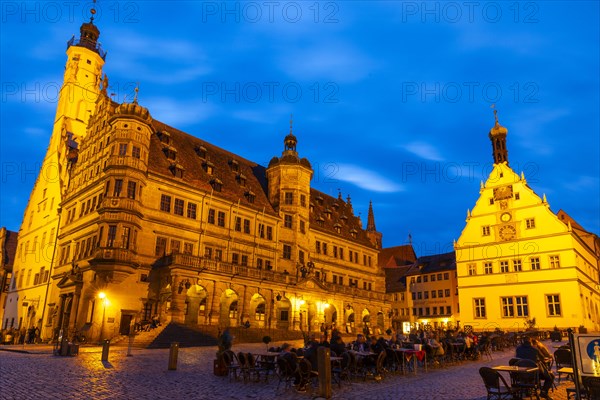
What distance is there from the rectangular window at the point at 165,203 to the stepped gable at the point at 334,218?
17.9 m

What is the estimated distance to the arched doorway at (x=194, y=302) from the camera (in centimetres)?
3605

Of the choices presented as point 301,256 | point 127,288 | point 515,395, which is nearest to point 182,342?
point 127,288

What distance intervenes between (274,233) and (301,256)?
14.1 ft

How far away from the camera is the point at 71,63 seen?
54.7 m

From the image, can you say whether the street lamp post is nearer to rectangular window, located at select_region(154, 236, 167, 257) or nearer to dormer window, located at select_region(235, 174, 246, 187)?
rectangular window, located at select_region(154, 236, 167, 257)

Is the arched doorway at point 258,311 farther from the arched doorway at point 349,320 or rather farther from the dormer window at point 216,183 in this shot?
the arched doorway at point 349,320

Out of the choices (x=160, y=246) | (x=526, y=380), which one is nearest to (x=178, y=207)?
(x=160, y=246)

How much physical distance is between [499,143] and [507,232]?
38.9 ft

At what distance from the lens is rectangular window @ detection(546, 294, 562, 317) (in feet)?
153

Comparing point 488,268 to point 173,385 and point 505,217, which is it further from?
point 173,385

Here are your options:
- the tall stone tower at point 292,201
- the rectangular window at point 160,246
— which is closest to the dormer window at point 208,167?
the tall stone tower at point 292,201

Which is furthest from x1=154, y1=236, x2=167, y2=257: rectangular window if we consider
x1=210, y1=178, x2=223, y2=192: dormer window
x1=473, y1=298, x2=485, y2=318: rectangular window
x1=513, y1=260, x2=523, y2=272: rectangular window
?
x1=513, y1=260, x2=523, y2=272: rectangular window

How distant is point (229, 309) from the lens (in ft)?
124

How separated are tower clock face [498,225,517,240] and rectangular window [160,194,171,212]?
37.3m
